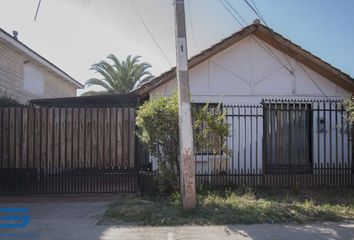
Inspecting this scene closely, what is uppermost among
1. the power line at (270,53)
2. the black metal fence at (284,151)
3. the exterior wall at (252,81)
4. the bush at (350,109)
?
the power line at (270,53)

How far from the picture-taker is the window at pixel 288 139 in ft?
42.9

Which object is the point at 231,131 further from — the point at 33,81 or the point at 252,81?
the point at 33,81

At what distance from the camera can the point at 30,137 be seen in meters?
11.2

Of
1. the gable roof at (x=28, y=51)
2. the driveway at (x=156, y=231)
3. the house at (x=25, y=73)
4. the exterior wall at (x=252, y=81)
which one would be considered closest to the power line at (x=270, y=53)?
the exterior wall at (x=252, y=81)

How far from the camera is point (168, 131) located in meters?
10.1

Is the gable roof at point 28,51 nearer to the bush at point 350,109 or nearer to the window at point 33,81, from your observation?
the window at point 33,81

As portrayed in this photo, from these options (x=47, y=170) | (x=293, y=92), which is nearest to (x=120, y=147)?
(x=47, y=170)

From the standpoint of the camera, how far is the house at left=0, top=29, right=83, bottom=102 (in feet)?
49.7

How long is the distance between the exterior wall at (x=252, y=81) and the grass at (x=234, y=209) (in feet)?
11.1

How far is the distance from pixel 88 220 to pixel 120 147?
2.96m

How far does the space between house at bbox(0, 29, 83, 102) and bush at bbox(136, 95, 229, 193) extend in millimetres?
6828

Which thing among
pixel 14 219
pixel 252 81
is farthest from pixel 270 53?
pixel 14 219

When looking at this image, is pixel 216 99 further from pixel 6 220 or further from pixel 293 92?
pixel 6 220

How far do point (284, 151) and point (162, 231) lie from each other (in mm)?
7050
